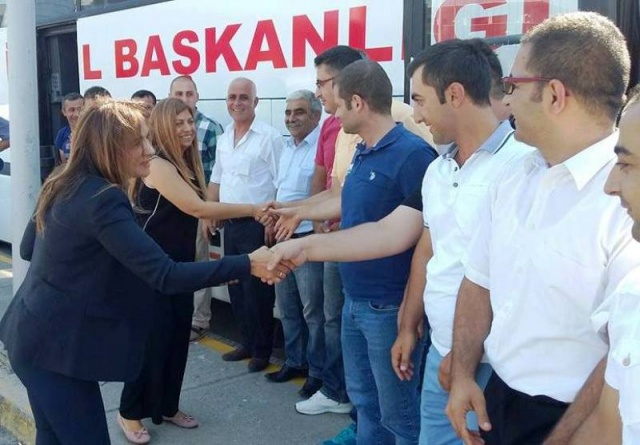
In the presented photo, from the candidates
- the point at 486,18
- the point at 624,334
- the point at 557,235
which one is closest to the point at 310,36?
the point at 486,18

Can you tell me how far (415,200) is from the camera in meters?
2.72

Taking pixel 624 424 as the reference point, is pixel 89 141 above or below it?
above

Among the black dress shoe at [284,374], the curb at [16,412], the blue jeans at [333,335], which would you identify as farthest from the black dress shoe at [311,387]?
the curb at [16,412]

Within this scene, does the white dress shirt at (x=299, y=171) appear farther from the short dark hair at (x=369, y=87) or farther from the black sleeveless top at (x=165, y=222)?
the short dark hair at (x=369, y=87)

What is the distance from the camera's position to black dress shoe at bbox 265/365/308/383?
4.64 metres

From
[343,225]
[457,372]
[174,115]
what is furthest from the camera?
[174,115]

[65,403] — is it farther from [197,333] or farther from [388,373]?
[197,333]

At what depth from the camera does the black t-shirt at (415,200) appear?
2705 millimetres

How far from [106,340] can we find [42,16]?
6004mm

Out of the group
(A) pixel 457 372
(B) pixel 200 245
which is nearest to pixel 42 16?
(B) pixel 200 245

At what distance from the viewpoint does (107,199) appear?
2.53 m

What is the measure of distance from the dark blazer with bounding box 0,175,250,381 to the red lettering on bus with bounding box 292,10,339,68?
2.41 meters

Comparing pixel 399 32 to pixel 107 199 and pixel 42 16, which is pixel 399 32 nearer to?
pixel 107 199

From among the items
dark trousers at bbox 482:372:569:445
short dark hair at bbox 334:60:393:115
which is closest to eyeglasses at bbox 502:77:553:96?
dark trousers at bbox 482:372:569:445
